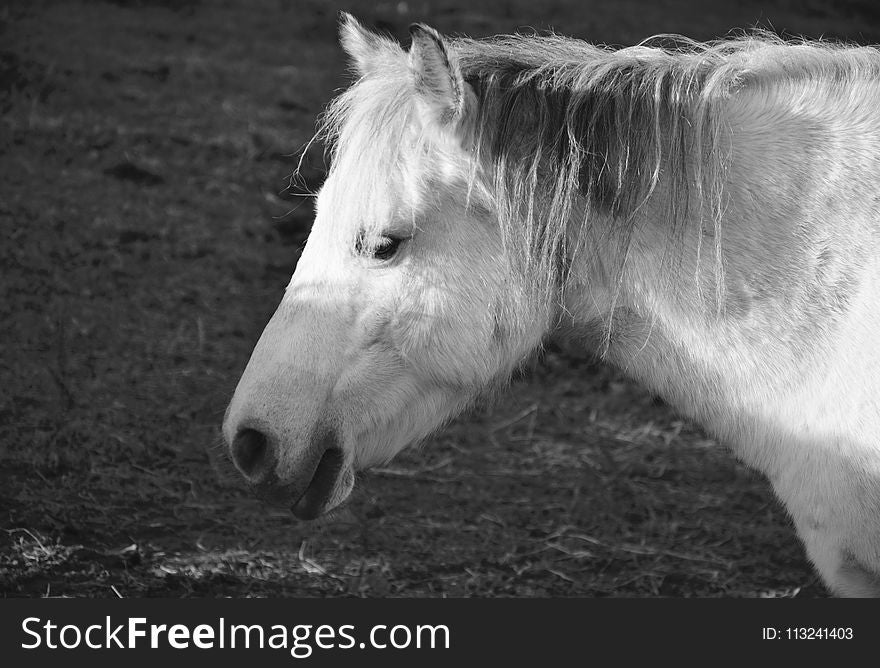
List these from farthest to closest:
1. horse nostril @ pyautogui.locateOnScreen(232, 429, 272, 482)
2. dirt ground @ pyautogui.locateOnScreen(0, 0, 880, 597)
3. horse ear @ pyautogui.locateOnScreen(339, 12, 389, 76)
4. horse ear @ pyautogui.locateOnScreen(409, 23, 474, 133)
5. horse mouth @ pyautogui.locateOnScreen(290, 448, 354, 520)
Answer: dirt ground @ pyautogui.locateOnScreen(0, 0, 880, 597)
horse ear @ pyautogui.locateOnScreen(339, 12, 389, 76)
horse mouth @ pyautogui.locateOnScreen(290, 448, 354, 520)
horse nostril @ pyautogui.locateOnScreen(232, 429, 272, 482)
horse ear @ pyautogui.locateOnScreen(409, 23, 474, 133)

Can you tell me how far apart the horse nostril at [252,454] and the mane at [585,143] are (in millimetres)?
716

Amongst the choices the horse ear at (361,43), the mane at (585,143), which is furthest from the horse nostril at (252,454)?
the horse ear at (361,43)

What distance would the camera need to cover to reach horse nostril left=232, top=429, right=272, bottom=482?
2.11 metres

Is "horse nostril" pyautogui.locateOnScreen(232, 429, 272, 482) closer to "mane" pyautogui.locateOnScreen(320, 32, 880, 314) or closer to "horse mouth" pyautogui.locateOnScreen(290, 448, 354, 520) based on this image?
"horse mouth" pyautogui.locateOnScreen(290, 448, 354, 520)

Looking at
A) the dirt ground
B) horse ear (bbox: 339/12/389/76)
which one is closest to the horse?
horse ear (bbox: 339/12/389/76)

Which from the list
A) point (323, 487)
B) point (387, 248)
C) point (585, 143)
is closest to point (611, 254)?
point (585, 143)

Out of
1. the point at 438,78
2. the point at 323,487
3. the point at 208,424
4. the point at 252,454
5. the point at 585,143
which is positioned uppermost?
the point at 438,78

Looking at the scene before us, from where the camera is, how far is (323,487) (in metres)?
2.23

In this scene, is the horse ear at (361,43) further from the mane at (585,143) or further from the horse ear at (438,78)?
the horse ear at (438,78)

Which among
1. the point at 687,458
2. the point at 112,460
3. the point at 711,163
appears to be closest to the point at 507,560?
the point at 687,458

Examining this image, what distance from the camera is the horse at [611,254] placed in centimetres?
211

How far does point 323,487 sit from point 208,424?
212 cm

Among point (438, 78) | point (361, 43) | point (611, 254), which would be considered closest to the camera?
point (438, 78)

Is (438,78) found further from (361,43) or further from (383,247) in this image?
(361,43)
